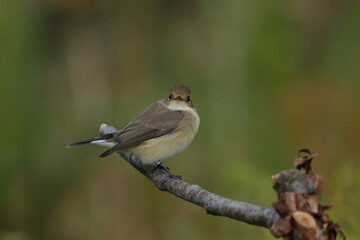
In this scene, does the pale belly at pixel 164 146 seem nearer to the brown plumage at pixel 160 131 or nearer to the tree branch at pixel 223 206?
the brown plumage at pixel 160 131

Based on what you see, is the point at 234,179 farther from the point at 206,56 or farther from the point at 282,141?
the point at 206,56

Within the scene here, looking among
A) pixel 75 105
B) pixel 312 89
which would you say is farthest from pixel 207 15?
pixel 75 105

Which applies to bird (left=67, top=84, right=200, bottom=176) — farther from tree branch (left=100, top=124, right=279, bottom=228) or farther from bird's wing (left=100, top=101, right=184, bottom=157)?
tree branch (left=100, top=124, right=279, bottom=228)

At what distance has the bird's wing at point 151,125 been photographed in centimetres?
365

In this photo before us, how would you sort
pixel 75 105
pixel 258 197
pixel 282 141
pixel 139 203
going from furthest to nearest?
pixel 75 105 < pixel 139 203 < pixel 282 141 < pixel 258 197

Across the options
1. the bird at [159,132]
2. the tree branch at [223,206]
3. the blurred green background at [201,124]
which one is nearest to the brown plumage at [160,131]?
the bird at [159,132]

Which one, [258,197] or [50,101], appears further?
[50,101]

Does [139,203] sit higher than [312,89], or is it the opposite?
[312,89]

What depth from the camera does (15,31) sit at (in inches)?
186

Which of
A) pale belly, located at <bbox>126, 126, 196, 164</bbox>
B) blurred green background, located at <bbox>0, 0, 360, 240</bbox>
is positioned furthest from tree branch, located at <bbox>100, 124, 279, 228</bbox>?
blurred green background, located at <bbox>0, 0, 360, 240</bbox>

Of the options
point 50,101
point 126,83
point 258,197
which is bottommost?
point 258,197

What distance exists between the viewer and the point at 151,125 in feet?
12.8

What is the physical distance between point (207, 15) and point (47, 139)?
4.96ft

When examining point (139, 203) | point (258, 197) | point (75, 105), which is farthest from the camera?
point (75, 105)
